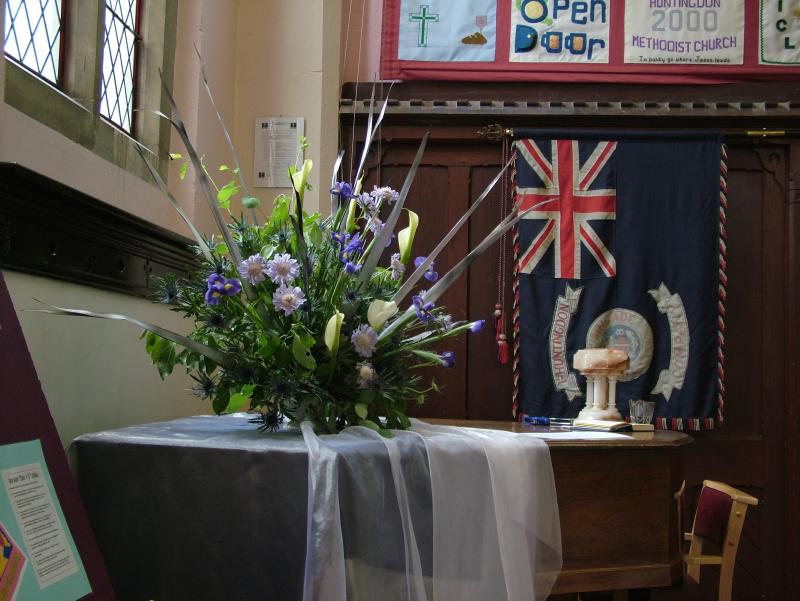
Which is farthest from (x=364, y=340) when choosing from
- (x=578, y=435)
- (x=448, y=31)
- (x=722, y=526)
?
(x=448, y=31)

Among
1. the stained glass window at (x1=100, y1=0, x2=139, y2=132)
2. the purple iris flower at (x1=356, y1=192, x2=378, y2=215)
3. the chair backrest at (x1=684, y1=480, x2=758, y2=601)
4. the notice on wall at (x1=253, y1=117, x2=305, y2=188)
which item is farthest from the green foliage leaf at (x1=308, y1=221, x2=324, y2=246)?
the notice on wall at (x1=253, y1=117, x2=305, y2=188)

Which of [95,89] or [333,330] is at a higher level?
[95,89]

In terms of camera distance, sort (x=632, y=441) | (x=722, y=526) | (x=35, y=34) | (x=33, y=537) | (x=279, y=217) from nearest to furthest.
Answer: (x=33, y=537) → (x=279, y=217) → (x=632, y=441) → (x=35, y=34) → (x=722, y=526)

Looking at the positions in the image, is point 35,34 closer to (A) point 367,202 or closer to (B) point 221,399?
(A) point 367,202

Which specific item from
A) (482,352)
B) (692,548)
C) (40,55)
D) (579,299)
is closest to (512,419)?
(482,352)

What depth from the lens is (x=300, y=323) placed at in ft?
5.45

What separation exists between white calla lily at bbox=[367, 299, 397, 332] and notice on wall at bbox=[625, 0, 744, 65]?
2.78 m

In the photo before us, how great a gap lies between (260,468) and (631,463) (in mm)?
1042

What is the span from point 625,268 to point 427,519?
2602 millimetres

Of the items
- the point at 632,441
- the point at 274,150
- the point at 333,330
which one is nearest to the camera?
the point at 333,330

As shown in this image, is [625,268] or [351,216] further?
[625,268]

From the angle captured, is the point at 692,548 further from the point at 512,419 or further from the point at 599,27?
the point at 599,27

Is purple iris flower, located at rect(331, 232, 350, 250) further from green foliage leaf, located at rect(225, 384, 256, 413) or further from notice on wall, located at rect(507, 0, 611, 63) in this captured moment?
notice on wall, located at rect(507, 0, 611, 63)

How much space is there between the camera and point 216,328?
172 cm
